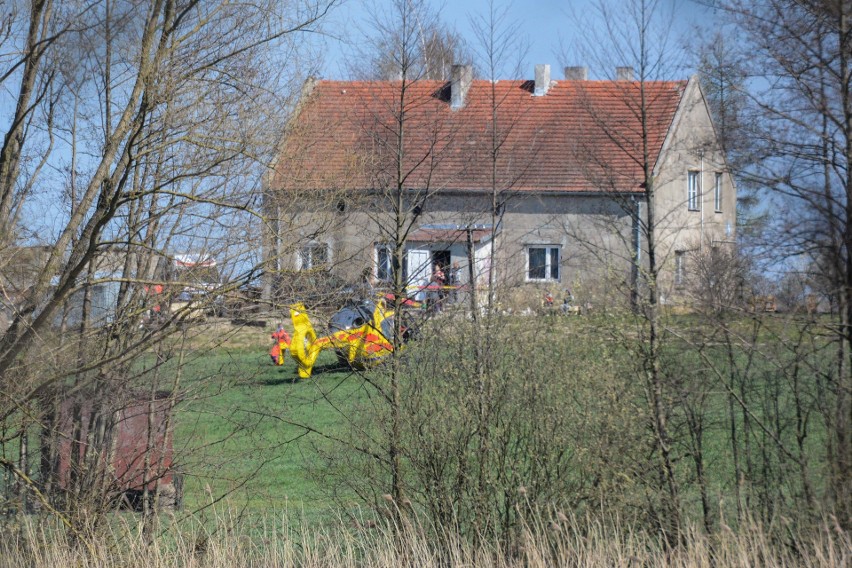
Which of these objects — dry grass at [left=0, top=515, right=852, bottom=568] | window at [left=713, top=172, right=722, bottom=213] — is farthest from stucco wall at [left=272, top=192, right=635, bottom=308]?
dry grass at [left=0, top=515, right=852, bottom=568]

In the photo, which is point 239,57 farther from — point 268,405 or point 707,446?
point 707,446

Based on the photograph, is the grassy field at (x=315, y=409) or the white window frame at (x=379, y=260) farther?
the white window frame at (x=379, y=260)

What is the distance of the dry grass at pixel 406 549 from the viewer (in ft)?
22.7

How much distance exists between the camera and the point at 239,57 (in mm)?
9055

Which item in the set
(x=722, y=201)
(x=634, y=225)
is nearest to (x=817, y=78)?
(x=722, y=201)

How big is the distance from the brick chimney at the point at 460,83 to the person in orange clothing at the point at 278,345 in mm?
3078

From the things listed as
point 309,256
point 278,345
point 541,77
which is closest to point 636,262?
point 309,256

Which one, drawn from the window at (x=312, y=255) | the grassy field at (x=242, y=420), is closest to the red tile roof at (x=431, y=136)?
the window at (x=312, y=255)

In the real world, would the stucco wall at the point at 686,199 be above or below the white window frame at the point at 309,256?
above

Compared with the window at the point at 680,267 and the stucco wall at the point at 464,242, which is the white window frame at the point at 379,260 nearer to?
the stucco wall at the point at 464,242

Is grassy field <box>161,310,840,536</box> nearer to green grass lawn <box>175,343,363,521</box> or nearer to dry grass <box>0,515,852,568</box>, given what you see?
green grass lawn <box>175,343,363,521</box>

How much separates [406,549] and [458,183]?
4.62 m

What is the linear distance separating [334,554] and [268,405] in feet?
7.98

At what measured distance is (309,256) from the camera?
969 centimetres
